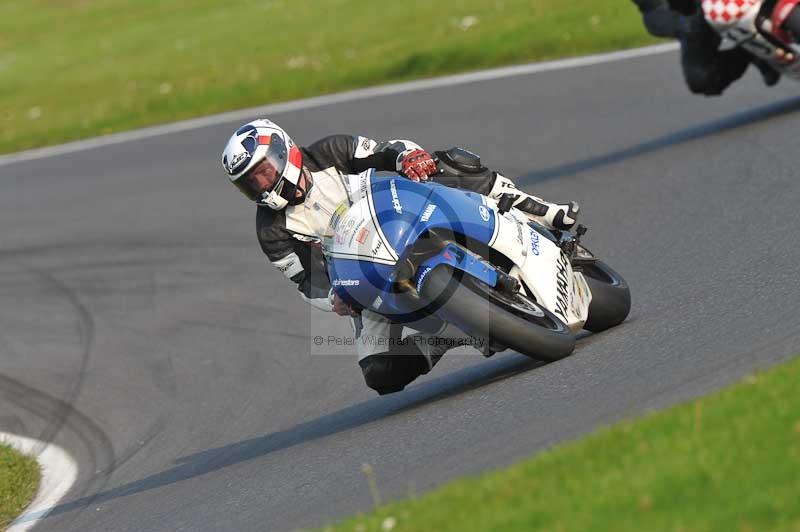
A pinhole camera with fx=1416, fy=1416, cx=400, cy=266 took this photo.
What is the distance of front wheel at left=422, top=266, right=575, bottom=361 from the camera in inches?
242

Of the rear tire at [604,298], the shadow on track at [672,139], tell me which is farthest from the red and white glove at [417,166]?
the shadow on track at [672,139]

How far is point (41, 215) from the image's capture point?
587 inches

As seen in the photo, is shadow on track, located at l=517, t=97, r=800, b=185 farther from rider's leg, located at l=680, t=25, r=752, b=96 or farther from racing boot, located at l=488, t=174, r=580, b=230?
racing boot, located at l=488, t=174, r=580, b=230

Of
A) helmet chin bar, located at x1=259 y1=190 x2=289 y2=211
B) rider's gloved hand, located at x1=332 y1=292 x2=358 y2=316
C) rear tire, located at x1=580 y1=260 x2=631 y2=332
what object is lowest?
rear tire, located at x1=580 y1=260 x2=631 y2=332

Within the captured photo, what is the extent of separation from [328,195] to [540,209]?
3.63ft

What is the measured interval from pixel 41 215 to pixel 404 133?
3915 mm

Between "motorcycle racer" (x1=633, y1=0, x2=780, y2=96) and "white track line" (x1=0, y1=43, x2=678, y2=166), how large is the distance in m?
4.22

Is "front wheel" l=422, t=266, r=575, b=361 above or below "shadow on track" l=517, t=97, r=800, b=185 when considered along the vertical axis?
above

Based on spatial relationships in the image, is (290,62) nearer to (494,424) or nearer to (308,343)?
(308,343)

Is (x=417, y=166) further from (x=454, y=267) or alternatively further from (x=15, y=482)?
(x=15, y=482)

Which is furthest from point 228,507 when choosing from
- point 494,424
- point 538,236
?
point 538,236

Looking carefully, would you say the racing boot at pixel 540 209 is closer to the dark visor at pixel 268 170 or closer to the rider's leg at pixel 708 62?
the dark visor at pixel 268 170

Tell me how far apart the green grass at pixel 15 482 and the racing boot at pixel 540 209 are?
2.97m

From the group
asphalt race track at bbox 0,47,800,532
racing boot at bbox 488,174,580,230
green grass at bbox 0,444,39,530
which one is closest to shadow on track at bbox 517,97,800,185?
asphalt race track at bbox 0,47,800,532
